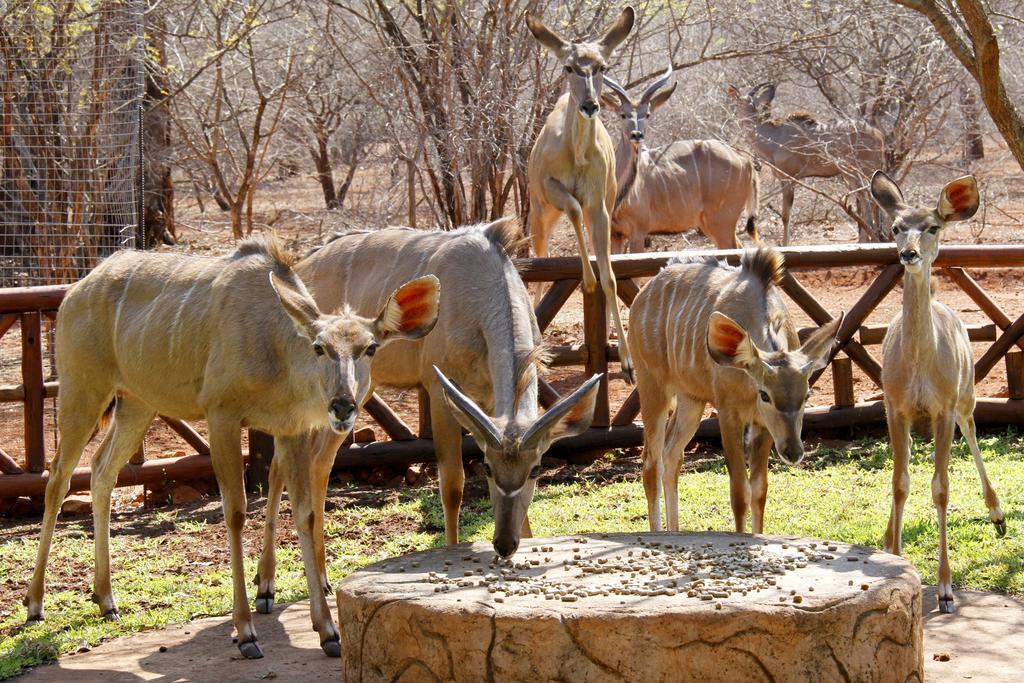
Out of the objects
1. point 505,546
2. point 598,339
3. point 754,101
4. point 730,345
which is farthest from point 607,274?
point 754,101

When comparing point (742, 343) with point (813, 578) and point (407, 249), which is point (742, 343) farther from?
point (407, 249)

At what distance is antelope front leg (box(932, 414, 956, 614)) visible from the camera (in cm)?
543

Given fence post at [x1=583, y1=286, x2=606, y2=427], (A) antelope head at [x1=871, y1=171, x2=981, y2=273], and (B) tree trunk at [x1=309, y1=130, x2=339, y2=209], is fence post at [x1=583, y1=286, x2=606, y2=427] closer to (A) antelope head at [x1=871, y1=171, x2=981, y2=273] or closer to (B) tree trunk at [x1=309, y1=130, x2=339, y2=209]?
(A) antelope head at [x1=871, y1=171, x2=981, y2=273]

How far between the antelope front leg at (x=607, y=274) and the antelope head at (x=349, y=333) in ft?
9.79

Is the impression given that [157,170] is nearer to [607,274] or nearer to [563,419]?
[607,274]

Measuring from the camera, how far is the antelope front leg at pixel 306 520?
507cm

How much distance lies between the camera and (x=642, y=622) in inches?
154

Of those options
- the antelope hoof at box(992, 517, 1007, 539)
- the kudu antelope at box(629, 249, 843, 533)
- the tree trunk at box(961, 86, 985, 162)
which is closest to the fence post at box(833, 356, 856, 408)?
the kudu antelope at box(629, 249, 843, 533)

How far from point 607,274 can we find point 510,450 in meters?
3.56

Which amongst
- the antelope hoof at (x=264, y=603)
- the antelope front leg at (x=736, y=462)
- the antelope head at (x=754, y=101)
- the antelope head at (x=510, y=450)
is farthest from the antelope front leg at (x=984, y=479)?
the antelope head at (x=754, y=101)

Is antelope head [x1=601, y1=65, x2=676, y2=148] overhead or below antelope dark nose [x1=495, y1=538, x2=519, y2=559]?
overhead

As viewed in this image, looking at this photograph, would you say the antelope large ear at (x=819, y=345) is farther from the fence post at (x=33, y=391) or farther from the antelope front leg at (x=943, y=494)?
the fence post at (x=33, y=391)

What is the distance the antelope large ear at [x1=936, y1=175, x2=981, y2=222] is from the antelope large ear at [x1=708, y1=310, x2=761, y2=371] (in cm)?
116

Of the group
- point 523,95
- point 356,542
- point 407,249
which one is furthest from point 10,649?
point 523,95
